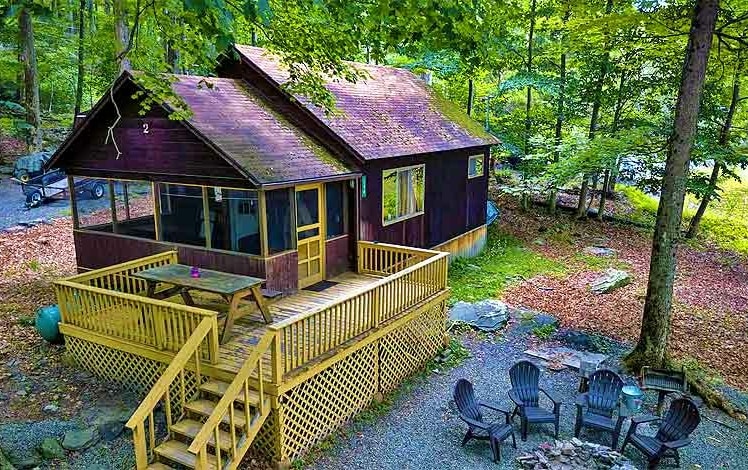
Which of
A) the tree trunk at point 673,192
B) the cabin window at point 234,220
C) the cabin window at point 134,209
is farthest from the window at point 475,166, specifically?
the cabin window at point 134,209

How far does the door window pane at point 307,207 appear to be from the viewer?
1023cm

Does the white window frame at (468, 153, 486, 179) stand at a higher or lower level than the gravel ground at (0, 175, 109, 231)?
higher

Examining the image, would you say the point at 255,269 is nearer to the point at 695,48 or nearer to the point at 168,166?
the point at 168,166

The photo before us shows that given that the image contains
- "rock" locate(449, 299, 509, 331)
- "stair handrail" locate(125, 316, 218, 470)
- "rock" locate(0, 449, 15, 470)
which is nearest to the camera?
"rock" locate(0, 449, 15, 470)

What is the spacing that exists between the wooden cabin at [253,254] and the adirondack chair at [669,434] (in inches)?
146

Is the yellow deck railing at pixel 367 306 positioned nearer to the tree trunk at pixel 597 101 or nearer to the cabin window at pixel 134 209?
the cabin window at pixel 134 209

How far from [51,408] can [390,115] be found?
9845 mm

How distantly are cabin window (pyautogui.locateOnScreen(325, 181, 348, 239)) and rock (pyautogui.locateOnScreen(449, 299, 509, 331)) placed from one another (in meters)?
3.18

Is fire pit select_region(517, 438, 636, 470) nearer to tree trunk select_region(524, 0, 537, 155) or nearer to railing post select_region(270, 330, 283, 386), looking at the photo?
railing post select_region(270, 330, 283, 386)

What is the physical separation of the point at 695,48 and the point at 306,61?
250 inches

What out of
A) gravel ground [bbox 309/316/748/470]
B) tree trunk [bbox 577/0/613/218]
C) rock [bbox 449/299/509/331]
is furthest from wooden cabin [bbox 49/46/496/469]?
tree trunk [bbox 577/0/613/218]

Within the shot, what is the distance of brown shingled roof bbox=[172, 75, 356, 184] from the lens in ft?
30.1

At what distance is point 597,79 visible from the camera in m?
19.3

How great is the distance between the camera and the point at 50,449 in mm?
6574
